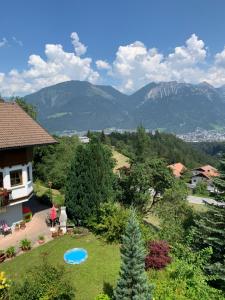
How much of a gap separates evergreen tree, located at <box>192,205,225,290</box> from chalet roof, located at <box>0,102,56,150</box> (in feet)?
46.3

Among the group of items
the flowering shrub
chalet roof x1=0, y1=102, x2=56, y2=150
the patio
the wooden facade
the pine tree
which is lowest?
the patio

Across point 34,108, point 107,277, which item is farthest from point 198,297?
point 34,108

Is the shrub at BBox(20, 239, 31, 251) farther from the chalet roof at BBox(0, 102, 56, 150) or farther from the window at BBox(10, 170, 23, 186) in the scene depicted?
the chalet roof at BBox(0, 102, 56, 150)

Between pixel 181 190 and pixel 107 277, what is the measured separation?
15433 mm

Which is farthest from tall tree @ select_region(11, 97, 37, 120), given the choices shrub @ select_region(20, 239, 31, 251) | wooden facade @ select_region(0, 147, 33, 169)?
shrub @ select_region(20, 239, 31, 251)

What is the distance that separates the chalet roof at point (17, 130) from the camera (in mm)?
24906

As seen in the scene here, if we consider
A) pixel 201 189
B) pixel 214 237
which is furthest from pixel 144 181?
pixel 201 189

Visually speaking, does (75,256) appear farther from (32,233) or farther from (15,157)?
(15,157)

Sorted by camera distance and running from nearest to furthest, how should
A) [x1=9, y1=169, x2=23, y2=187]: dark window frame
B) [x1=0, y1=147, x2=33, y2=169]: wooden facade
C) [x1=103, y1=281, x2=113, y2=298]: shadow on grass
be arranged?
1. [x1=103, y1=281, x2=113, y2=298]: shadow on grass
2. [x1=0, y1=147, x2=33, y2=169]: wooden facade
3. [x1=9, y1=169, x2=23, y2=187]: dark window frame

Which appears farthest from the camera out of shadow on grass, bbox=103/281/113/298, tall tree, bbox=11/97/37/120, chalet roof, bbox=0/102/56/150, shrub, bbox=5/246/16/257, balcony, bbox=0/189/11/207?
tall tree, bbox=11/97/37/120

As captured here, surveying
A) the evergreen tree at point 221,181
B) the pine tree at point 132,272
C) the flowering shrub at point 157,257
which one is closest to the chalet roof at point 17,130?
the flowering shrub at point 157,257

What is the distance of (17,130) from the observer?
26562 mm

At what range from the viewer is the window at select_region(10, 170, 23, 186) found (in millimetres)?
26250

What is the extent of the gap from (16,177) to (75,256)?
29.7 ft
